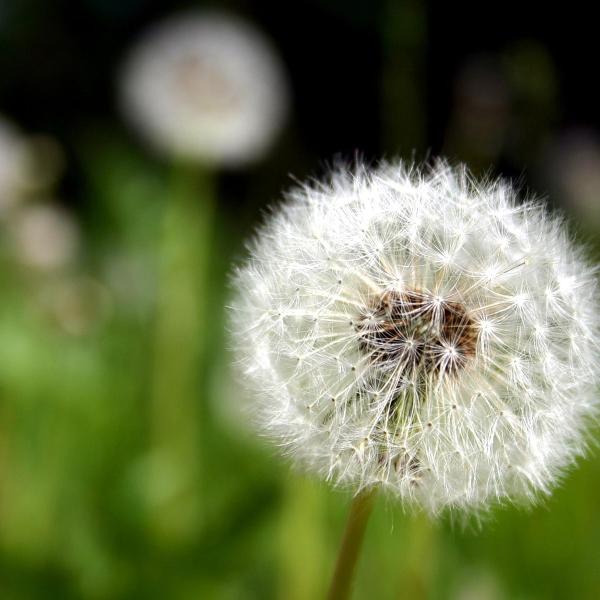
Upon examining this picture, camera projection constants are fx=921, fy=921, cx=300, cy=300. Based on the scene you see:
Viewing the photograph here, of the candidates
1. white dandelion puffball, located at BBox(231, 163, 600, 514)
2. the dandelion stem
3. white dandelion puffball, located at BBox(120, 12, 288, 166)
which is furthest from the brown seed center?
white dandelion puffball, located at BBox(120, 12, 288, 166)

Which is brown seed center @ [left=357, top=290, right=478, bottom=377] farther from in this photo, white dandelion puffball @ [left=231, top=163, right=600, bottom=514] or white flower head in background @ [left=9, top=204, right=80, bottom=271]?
white flower head in background @ [left=9, top=204, right=80, bottom=271]

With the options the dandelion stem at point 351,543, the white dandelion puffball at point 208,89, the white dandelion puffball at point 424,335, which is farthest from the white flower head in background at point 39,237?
the dandelion stem at point 351,543

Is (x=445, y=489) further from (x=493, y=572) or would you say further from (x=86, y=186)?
(x=86, y=186)

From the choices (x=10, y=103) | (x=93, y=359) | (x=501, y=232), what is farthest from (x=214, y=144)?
(x=501, y=232)

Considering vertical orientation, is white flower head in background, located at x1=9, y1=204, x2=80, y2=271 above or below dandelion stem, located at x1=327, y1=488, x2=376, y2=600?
below

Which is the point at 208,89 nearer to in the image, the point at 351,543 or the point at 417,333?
the point at 417,333

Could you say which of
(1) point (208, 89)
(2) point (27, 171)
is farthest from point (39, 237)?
(1) point (208, 89)
